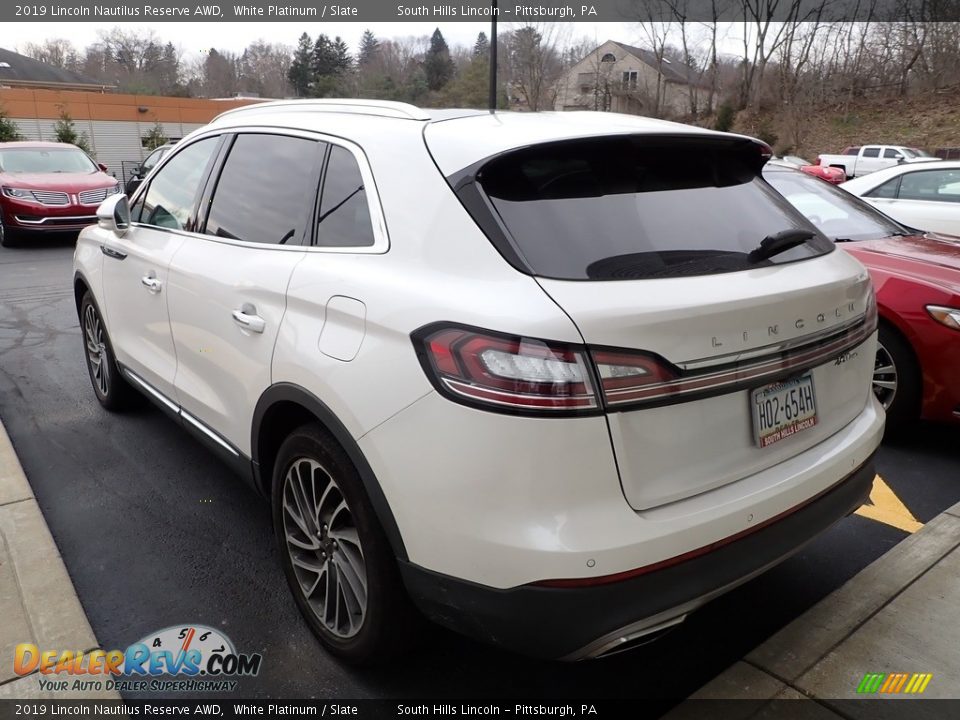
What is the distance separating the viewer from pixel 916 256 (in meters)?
4.34

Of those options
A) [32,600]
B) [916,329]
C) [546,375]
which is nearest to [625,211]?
[546,375]

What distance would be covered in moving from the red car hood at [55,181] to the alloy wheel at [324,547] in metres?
12.2

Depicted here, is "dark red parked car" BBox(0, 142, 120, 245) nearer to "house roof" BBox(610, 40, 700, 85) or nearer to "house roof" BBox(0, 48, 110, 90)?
"house roof" BBox(610, 40, 700, 85)

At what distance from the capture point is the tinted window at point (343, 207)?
239cm

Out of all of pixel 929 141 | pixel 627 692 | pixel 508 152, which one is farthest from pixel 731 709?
pixel 929 141

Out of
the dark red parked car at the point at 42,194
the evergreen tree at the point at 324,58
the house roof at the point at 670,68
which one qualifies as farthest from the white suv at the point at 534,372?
the evergreen tree at the point at 324,58

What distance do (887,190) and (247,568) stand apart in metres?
7.43

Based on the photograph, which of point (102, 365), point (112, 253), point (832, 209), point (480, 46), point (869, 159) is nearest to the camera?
point (112, 253)

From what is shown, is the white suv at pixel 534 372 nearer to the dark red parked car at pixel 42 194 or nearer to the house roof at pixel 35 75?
the dark red parked car at pixel 42 194

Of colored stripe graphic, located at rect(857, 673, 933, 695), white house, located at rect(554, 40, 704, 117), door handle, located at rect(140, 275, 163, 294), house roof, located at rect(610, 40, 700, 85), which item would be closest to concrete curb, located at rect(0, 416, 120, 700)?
door handle, located at rect(140, 275, 163, 294)

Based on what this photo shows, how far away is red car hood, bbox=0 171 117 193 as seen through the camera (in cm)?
1237

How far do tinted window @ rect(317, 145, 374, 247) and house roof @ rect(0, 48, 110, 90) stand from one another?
227ft

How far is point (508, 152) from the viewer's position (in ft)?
6.95

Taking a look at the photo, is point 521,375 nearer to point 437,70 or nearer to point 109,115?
point 109,115
